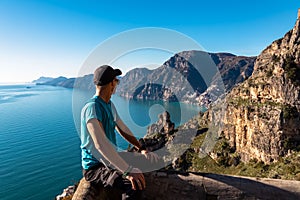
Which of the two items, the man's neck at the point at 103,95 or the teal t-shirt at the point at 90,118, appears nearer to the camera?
the teal t-shirt at the point at 90,118

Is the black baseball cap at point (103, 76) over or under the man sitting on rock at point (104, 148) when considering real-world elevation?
over

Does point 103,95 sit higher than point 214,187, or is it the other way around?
point 103,95

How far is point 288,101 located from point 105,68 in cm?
5746

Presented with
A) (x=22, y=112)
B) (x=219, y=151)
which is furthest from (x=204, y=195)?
(x=22, y=112)

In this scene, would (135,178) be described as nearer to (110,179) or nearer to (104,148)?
(110,179)

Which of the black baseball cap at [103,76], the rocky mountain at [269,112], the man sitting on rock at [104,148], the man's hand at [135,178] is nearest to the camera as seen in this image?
the man sitting on rock at [104,148]

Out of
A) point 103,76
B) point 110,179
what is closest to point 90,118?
point 103,76

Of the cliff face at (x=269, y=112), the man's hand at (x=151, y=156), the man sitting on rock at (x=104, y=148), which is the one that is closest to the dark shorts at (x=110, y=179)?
the man sitting on rock at (x=104, y=148)

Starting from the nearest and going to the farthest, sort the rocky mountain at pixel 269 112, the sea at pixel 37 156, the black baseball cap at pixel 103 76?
the black baseball cap at pixel 103 76, the sea at pixel 37 156, the rocky mountain at pixel 269 112

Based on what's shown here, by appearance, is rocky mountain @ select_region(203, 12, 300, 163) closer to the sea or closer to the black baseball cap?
the sea

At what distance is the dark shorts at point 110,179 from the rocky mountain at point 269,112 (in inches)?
2144

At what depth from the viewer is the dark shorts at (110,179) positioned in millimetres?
2496

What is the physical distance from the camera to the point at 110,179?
252cm

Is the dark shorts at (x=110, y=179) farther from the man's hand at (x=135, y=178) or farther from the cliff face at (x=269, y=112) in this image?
the cliff face at (x=269, y=112)
